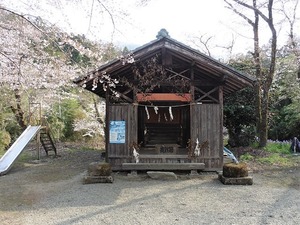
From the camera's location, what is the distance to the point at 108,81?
31.2 ft

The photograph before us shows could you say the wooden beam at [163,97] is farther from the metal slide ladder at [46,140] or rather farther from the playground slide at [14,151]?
the metal slide ladder at [46,140]

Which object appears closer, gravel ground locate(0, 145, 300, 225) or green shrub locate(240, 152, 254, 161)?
gravel ground locate(0, 145, 300, 225)

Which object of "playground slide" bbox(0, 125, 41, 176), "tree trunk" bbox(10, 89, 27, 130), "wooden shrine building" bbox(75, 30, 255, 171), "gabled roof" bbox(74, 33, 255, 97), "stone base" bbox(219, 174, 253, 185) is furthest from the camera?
"tree trunk" bbox(10, 89, 27, 130)

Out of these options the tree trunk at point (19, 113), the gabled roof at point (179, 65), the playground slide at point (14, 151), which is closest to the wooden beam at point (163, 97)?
the gabled roof at point (179, 65)

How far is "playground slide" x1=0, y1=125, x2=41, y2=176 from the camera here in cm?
1097

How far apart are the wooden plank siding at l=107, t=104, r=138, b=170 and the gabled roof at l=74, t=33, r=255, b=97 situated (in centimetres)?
108

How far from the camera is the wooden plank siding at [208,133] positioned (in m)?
9.76

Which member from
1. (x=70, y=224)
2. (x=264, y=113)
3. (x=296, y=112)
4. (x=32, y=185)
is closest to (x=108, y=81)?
(x=32, y=185)

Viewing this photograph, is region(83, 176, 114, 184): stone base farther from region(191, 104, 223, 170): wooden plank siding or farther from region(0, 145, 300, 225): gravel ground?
region(191, 104, 223, 170): wooden plank siding

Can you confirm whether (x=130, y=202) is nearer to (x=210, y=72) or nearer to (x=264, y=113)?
(x=210, y=72)

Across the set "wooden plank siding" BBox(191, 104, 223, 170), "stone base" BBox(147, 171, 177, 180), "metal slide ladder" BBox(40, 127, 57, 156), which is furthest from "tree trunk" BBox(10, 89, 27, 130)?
"wooden plank siding" BBox(191, 104, 223, 170)

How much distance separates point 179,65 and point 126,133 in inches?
109

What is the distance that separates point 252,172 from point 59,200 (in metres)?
6.23

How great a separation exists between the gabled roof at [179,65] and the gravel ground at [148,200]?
2948 mm
